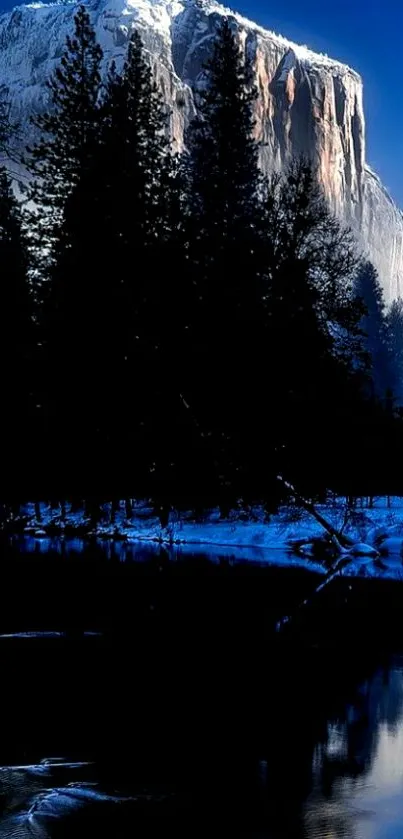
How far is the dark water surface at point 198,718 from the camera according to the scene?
627 centimetres

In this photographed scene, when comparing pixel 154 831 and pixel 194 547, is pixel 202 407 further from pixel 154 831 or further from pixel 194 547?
pixel 154 831

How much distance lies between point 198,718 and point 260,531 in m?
23.1

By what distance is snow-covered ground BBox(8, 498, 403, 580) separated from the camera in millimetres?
26733

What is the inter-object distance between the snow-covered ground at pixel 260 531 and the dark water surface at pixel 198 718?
8.83 meters

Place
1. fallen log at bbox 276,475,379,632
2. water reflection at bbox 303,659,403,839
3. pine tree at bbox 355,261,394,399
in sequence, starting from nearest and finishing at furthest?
water reflection at bbox 303,659,403,839 < fallen log at bbox 276,475,379,632 < pine tree at bbox 355,261,394,399

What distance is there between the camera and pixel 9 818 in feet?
19.8

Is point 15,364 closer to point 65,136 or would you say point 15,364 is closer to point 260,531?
point 65,136

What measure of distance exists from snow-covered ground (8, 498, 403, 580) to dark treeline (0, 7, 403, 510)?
113 centimetres

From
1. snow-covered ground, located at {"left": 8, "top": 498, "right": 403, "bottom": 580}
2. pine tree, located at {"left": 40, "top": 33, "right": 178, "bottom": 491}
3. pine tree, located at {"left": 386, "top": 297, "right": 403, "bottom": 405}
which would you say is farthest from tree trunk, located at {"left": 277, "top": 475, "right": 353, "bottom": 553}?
pine tree, located at {"left": 386, "top": 297, "right": 403, "bottom": 405}

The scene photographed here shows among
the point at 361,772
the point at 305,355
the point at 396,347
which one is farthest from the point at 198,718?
the point at 396,347

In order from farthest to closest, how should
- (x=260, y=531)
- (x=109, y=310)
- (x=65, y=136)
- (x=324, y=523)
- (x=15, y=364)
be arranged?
(x=65, y=136) < (x=15, y=364) < (x=260, y=531) < (x=109, y=310) < (x=324, y=523)

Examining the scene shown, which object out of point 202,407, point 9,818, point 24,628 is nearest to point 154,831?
point 9,818

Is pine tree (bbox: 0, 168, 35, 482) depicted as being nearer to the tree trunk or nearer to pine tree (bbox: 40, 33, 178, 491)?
pine tree (bbox: 40, 33, 178, 491)

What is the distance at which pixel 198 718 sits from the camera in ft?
29.1
